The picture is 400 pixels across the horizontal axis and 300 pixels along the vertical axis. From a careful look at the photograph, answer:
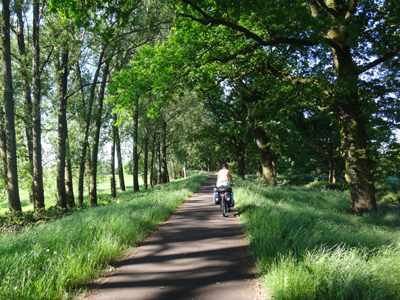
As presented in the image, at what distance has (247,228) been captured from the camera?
6418 mm

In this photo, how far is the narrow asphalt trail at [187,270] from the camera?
3.55 m

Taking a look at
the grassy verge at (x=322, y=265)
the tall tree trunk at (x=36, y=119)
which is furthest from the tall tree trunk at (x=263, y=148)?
the grassy verge at (x=322, y=265)

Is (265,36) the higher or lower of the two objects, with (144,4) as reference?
lower

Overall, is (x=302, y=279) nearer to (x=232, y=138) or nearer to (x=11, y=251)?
(x=11, y=251)

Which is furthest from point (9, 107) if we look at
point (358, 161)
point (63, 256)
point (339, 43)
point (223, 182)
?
→ point (358, 161)

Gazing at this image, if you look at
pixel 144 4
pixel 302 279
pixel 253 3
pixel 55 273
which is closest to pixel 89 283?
pixel 55 273

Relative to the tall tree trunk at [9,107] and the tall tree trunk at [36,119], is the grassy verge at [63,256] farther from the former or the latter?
the tall tree trunk at [36,119]

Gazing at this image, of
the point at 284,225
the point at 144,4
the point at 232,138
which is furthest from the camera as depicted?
the point at 232,138

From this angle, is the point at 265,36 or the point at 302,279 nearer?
the point at 302,279

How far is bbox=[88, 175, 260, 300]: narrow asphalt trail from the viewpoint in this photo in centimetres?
355

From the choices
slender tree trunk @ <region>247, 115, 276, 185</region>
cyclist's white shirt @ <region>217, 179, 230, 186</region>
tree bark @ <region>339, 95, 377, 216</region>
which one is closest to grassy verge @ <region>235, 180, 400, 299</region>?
cyclist's white shirt @ <region>217, 179, 230, 186</region>

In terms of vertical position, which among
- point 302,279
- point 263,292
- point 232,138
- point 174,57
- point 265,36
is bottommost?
point 263,292

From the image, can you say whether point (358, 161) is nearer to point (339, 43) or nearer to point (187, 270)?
point (339, 43)

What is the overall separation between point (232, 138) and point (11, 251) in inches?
978
